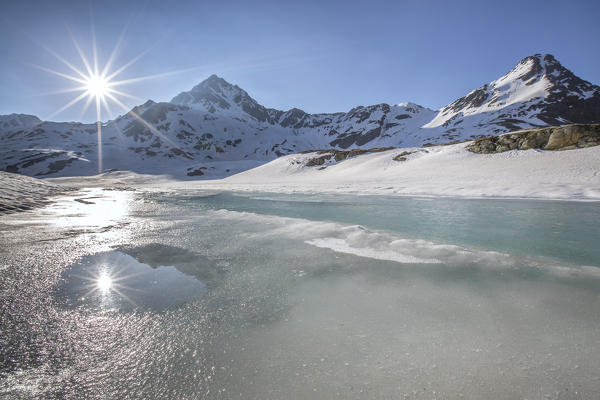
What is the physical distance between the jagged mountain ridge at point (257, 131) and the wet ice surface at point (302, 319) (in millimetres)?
57312

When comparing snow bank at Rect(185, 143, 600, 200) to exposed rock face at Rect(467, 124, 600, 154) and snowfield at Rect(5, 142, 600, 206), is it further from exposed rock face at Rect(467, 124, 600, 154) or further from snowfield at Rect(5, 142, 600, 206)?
exposed rock face at Rect(467, 124, 600, 154)

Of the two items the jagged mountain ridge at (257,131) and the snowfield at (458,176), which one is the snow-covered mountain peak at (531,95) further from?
the snowfield at (458,176)

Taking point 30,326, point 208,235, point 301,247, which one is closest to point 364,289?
point 301,247

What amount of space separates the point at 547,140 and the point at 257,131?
153 meters

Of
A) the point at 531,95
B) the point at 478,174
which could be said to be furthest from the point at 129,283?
the point at 531,95

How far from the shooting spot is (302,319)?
255cm

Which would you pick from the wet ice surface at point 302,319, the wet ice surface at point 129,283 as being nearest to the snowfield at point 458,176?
the wet ice surface at point 129,283

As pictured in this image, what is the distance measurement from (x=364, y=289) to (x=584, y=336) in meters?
1.99

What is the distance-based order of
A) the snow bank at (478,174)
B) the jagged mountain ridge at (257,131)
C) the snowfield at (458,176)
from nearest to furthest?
1. the snowfield at (458,176)
2. the snow bank at (478,174)
3. the jagged mountain ridge at (257,131)

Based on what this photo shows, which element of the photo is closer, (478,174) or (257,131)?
(478,174)

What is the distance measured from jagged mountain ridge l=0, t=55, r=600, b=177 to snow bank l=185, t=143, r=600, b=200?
41.6 m

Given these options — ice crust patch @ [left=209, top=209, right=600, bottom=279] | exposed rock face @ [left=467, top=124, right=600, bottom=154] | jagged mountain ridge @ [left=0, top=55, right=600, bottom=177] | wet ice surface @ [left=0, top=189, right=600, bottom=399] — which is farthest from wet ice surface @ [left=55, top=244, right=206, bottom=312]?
jagged mountain ridge @ [left=0, top=55, right=600, bottom=177]

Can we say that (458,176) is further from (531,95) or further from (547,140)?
(531,95)

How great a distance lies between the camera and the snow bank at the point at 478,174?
43.9 feet
